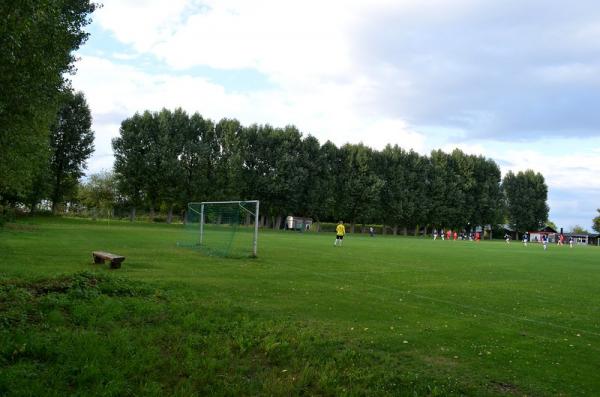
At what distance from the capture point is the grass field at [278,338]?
6.02 meters

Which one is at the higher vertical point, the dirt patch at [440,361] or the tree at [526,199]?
the tree at [526,199]

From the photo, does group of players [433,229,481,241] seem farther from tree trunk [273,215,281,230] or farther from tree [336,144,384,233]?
tree trunk [273,215,281,230]

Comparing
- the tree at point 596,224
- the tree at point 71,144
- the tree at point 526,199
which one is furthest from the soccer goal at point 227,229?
the tree at point 596,224

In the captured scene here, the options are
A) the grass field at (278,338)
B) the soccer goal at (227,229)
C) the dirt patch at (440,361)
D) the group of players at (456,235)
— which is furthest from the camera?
the group of players at (456,235)

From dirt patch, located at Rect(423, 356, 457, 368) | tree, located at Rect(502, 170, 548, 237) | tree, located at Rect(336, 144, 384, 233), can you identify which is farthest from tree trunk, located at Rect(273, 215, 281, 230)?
dirt patch, located at Rect(423, 356, 457, 368)

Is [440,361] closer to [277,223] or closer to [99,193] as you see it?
[277,223]

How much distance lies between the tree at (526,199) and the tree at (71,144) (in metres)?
88.7

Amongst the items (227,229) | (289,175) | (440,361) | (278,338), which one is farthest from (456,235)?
(278,338)

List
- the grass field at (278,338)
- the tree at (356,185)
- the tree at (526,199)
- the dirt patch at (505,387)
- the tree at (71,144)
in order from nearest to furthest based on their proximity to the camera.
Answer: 1. the grass field at (278,338)
2. the dirt patch at (505,387)
3. the tree at (71,144)
4. the tree at (356,185)
5. the tree at (526,199)

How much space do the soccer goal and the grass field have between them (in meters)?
9.13

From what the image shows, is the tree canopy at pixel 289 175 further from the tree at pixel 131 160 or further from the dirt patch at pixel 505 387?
the dirt patch at pixel 505 387

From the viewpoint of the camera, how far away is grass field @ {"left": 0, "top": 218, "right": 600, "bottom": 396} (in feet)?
19.8

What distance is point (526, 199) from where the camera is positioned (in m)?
113

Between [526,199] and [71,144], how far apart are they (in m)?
94.7
